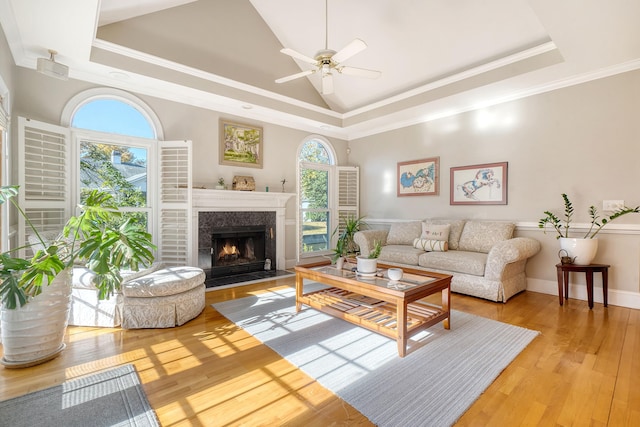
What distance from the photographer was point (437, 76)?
175 inches

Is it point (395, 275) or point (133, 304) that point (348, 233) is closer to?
point (395, 275)

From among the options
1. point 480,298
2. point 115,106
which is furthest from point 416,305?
point 115,106

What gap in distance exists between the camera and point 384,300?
2398mm

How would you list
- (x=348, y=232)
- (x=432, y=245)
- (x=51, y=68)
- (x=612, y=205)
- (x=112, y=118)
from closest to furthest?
(x=51, y=68)
(x=612, y=205)
(x=112, y=118)
(x=432, y=245)
(x=348, y=232)

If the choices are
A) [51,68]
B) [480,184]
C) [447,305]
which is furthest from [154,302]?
[480,184]

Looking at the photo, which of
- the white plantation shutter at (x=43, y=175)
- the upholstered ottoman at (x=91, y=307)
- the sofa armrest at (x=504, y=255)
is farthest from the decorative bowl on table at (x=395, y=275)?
the white plantation shutter at (x=43, y=175)

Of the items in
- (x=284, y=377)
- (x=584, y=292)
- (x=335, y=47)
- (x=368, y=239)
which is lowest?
(x=284, y=377)

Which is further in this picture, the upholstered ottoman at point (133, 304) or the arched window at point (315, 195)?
the arched window at point (315, 195)

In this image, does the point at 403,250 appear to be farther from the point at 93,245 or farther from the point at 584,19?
the point at 93,245

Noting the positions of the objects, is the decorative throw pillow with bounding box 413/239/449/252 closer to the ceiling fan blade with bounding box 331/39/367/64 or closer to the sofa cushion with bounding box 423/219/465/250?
the sofa cushion with bounding box 423/219/465/250

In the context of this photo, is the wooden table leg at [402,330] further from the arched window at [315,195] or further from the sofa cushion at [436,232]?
the arched window at [315,195]

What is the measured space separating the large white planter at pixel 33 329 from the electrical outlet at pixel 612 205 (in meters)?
5.54

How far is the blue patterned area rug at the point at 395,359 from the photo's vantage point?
1.70m

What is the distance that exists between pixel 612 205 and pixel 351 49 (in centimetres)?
350
